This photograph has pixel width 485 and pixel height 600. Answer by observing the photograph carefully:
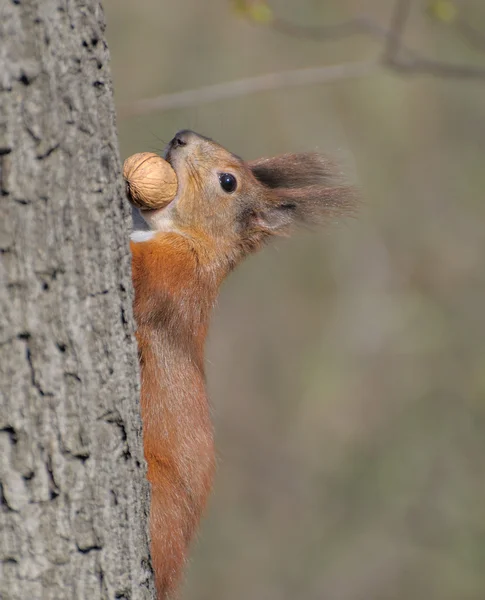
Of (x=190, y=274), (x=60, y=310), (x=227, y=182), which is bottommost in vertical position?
(x=190, y=274)

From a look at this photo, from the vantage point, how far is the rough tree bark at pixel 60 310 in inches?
64.9

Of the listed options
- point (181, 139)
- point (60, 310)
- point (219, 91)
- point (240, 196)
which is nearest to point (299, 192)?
point (240, 196)

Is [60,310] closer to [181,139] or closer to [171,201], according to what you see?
[171,201]

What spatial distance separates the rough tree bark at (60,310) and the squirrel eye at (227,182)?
1771 mm

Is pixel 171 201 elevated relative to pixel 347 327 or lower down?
elevated

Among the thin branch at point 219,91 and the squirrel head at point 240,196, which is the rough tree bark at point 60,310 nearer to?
the squirrel head at point 240,196

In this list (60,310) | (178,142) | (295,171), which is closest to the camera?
(60,310)

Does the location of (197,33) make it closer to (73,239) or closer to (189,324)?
(189,324)

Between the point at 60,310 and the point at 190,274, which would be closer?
the point at 60,310

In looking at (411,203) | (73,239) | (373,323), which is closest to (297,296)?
(373,323)

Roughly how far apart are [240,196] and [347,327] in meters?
4.76

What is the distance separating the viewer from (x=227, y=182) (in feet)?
12.0

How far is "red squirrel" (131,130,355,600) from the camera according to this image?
282cm

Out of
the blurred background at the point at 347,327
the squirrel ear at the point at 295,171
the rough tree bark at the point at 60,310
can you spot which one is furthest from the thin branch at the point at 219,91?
the rough tree bark at the point at 60,310
